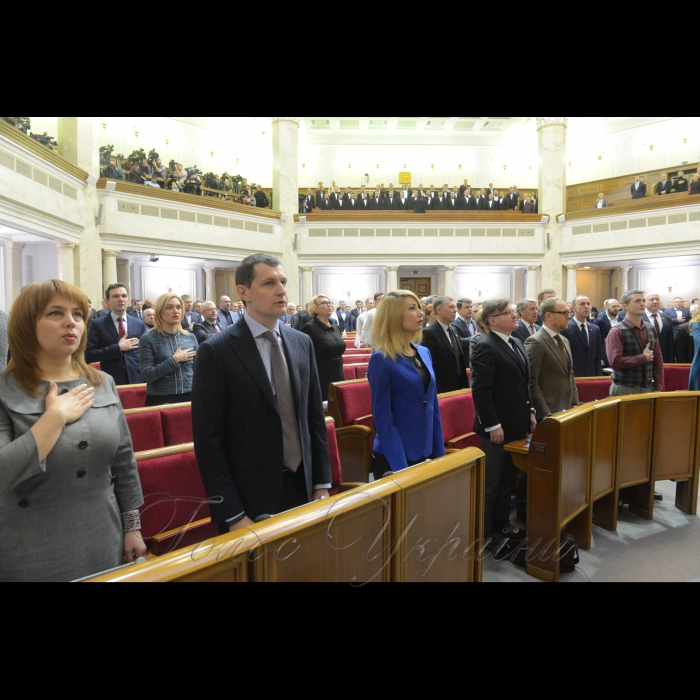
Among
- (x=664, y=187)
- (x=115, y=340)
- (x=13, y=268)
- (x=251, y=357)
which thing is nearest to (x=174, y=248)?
(x=13, y=268)

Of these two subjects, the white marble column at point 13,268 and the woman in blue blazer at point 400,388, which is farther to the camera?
the white marble column at point 13,268

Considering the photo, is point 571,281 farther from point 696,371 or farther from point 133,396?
point 133,396

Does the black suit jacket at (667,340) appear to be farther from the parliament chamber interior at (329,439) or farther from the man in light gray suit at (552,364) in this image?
the man in light gray suit at (552,364)

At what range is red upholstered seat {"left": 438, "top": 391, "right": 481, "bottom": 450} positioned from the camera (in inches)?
141

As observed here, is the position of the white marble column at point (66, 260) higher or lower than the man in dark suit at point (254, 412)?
higher

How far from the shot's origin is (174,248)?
12.9 m

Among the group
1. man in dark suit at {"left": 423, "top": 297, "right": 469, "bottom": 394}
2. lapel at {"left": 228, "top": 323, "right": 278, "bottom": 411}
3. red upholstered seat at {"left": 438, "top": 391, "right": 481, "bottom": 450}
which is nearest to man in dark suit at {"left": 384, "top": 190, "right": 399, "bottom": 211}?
man in dark suit at {"left": 423, "top": 297, "right": 469, "bottom": 394}

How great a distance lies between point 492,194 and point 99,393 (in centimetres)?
1650

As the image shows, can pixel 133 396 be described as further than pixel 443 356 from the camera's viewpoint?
No

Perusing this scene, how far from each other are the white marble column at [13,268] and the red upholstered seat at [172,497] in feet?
32.9

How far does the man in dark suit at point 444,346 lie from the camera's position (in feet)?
13.9

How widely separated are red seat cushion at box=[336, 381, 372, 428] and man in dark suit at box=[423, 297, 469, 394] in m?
0.65

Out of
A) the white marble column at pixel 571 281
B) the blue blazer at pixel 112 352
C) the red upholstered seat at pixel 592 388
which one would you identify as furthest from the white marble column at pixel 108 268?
the white marble column at pixel 571 281

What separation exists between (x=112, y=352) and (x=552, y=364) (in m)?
3.25
